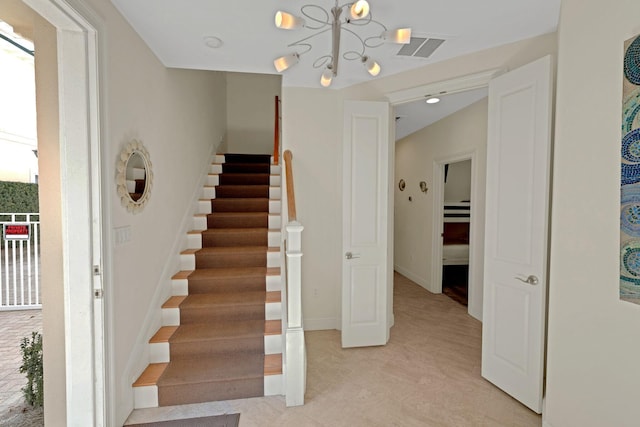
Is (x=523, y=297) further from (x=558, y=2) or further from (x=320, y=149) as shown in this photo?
(x=320, y=149)

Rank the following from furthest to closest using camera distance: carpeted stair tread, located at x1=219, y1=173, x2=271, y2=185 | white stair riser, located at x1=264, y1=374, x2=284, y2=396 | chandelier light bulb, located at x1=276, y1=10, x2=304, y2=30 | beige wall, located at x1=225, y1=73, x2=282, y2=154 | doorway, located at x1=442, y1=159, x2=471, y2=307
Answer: beige wall, located at x1=225, y1=73, x2=282, y2=154
doorway, located at x1=442, y1=159, x2=471, y2=307
carpeted stair tread, located at x1=219, y1=173, x2=271, y2=185
white stair riser, located at x1=264, y1=374, x2=284, y2=396
chandelier light bulb, located at x1=276, y1=10, x2=304, y2=30

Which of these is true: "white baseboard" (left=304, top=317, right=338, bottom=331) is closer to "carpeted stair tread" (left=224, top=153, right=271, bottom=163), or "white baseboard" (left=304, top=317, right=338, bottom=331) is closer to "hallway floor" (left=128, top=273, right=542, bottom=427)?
"hallway floor" (left=128, top=273, right=542, bottom=427)

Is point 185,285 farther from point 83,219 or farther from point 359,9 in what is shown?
point 359,9

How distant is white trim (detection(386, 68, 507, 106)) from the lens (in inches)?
94.3

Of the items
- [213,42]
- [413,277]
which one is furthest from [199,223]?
[413,277]

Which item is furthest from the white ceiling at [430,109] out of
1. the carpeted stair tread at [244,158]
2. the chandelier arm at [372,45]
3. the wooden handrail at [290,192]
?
the carpeted stair tread at [244,158]

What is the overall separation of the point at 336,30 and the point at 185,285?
8.15 ft

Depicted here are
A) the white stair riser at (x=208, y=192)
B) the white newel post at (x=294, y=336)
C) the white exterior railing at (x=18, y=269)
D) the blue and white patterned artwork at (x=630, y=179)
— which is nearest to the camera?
the blue and white patterned artwork at (x=630, y=179)

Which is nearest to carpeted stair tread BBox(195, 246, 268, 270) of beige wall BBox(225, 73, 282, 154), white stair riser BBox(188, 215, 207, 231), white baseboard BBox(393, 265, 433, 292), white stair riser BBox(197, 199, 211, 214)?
white stair riser BBox(188, 215, 207, 231)

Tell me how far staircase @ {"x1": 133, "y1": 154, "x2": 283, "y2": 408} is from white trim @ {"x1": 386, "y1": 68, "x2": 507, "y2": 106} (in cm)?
197

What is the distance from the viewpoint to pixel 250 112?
5.91m

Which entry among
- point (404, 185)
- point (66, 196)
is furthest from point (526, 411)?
point (404, 185)

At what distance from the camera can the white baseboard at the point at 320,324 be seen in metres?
3.25

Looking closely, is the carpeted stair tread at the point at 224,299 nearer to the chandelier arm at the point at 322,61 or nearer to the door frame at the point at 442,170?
the door frame at the point at 442,170
